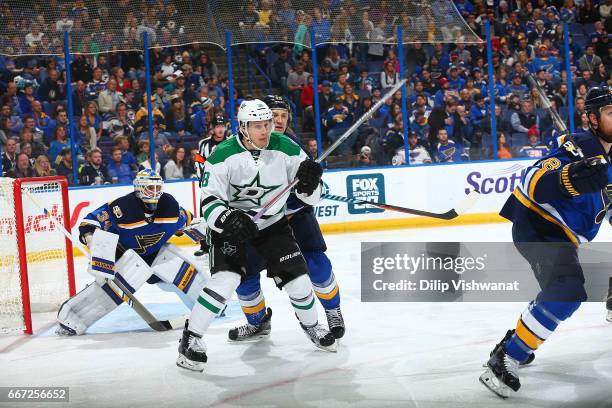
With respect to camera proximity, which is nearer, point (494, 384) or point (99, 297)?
point (494, 384)

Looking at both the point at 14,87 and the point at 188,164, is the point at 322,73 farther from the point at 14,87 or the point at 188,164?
the point at 14,87

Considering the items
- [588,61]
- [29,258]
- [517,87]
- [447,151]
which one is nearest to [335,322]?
[29,258]

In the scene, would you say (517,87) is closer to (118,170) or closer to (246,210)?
(118,170)

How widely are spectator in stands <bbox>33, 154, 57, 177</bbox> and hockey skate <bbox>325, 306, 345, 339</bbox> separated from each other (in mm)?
4304

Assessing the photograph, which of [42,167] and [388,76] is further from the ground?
[388,76]

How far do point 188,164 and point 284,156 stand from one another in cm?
469

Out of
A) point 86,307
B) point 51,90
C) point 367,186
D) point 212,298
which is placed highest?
point 51,90

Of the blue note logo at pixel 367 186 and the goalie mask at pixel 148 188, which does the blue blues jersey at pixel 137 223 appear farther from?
the blue note logo at pixel 367 186

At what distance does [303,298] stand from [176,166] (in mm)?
4667

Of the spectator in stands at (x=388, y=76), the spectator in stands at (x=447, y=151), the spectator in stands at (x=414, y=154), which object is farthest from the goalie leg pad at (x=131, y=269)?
the spectator in stands at (x=388, y=76)

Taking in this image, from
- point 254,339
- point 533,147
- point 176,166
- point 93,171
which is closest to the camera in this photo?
point 254,339

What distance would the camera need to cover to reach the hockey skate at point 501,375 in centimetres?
303

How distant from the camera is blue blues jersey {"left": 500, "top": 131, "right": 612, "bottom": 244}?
10.1 ft

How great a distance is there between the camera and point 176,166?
8.20m
